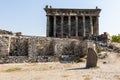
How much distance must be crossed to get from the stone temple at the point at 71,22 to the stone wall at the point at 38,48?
28502 millimetres

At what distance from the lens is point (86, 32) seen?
69875 mm

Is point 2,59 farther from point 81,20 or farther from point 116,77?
point 81,20

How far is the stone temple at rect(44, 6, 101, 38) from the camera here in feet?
223

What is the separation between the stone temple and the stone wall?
28.5 metres

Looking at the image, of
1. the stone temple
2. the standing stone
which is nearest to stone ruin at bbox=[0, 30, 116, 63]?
the standing stone

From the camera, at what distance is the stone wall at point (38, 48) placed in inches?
1444

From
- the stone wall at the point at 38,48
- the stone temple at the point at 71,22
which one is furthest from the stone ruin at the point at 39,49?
the stone temple at the point at 71,22

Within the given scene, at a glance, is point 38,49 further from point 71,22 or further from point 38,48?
point 71,22

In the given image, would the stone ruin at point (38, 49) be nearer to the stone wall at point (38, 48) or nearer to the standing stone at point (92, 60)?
the stone wall at point (38, 48)

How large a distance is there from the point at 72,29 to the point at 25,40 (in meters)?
32.4

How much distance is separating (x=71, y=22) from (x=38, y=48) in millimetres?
32316

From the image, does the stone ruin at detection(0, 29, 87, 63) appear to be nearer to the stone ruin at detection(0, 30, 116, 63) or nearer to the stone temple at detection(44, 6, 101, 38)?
the stone ruin at detection(0, 30, 116, 63)

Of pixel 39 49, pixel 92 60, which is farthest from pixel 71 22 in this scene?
pixel 92 60

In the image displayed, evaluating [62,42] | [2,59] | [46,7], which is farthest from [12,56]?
[46,7]
